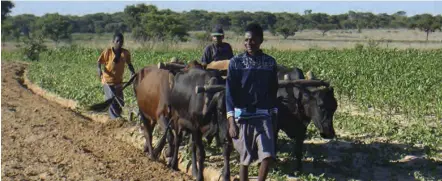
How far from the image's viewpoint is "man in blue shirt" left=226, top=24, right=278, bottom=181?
20.4 feet

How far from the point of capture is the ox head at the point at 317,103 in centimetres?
848

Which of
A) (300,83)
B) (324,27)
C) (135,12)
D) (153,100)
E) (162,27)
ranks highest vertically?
(300,83)

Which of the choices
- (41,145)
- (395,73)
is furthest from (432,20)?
(41,145)

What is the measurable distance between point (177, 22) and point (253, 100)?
53.3 metres

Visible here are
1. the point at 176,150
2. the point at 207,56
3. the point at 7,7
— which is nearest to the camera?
the point at 176,150

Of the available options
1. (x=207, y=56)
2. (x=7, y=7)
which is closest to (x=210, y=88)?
(x=207, y=56)

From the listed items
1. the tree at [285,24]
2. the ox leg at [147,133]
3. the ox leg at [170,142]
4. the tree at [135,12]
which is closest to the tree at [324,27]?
the tree at [285,24]

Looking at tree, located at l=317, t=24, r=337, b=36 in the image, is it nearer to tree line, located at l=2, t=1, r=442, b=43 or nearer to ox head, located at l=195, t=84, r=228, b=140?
tree line, located at l=2, t=1, r=442, b=43

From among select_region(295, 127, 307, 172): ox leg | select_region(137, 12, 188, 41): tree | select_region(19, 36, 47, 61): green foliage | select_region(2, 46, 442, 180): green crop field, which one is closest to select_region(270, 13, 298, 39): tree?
select_region(137, 12, 188, 41): tree

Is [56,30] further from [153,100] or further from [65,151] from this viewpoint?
[153,100]

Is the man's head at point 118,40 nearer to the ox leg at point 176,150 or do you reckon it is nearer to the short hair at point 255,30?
the ox leg at point 176,150

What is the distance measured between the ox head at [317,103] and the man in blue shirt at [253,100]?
2078mm

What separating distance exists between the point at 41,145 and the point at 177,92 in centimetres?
292

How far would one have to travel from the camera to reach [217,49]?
10297 mm
